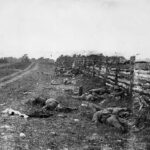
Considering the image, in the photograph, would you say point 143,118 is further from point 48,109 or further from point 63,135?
point 48,109

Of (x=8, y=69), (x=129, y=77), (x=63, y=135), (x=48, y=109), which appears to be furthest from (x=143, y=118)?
(x=8, y=69)

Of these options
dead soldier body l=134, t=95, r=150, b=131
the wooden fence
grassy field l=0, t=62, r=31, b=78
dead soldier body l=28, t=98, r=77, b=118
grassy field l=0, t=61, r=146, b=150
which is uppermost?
the wooden fence

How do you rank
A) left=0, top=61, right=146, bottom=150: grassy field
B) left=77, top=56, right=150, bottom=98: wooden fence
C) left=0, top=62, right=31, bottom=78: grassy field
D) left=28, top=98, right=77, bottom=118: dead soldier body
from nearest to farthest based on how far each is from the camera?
1. left=0, top=61, right=146, bottom=150: grassy field
2. left=28, top=98, right=77, bottom=118: dead soldier body
3. left=77, top=56, right=150, bottom=98: wooden fence
4. left=0, top=62, right=31, bottom=78: grassy field

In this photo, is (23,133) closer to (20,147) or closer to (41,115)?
(20,147)

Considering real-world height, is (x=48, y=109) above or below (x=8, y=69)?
above

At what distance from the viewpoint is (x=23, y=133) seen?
6.62 m

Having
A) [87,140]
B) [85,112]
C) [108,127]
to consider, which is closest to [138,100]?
[85,112]

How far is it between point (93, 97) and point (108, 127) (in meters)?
4.81

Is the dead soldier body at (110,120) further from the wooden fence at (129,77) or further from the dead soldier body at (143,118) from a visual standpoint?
the wooden fence at (129,77)

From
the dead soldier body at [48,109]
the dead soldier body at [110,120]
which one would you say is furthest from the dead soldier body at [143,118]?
the dead soldier body at [48,109]

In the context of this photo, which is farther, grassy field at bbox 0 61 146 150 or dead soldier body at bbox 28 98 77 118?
dead soldier body at bbox 28 98 77 118

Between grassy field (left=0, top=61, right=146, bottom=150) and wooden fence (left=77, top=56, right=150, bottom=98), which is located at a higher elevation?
wooden fence (left=77, top=56, right=150, bottom=98)

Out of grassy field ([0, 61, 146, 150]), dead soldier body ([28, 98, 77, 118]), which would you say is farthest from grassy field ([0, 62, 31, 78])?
grassy field ([0, 61, 146, 150])

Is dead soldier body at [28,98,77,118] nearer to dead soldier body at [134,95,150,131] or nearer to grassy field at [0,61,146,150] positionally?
grassy field at [0,61,146,150]
